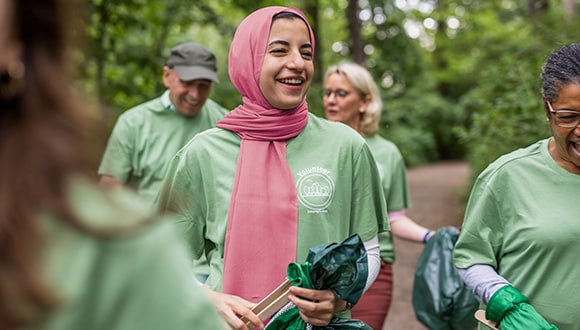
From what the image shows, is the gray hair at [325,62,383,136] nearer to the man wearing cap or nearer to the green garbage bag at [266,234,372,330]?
the man wearing cap

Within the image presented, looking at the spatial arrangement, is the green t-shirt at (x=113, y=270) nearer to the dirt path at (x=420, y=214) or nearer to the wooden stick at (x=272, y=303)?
the wooden stick at (x=272, y=303)

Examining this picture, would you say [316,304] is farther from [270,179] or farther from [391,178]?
→ [391,178]

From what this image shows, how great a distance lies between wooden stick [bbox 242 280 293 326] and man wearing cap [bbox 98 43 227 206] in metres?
2.96

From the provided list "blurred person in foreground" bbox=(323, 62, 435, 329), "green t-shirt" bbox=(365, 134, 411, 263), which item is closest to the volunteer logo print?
"blurred person in foreground" bbox=(323, 62, 435, 329)

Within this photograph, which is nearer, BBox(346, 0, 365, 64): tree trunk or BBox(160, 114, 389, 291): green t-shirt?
BBox(160, 114, 389, 291): green t-shirt

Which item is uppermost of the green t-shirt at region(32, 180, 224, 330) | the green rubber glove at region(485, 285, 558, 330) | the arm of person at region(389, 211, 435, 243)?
the green t-shirt at region(32, 180, 224, 330)

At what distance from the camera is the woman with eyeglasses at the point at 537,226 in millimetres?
2820

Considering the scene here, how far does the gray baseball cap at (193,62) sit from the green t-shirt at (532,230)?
10.1ft

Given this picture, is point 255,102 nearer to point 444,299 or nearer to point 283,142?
point 283,142

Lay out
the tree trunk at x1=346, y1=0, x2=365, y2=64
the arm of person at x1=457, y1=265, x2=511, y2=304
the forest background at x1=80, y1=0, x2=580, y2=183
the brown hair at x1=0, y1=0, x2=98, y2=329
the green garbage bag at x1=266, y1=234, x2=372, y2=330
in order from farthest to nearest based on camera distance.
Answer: the tree trunk at x1=346, y1=0, x2=365, y2=64 → the forest background at x1=80, y1=0, x2=580, y2=183 → the arm of person at x1=457, y1=265, x2=511, y2=304 → the green garbage bag at x1=266, y1=234, x2=372, y2=330 → the brown hair at x1=0, y1=0, x2=98, y2=329

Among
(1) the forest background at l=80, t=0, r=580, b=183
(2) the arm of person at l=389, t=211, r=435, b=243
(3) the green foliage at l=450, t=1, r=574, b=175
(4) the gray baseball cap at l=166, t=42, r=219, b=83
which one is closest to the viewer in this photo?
(2) the arm of person at l=389, t=211, r=435, b=243

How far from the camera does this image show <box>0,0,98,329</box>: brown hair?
970mm

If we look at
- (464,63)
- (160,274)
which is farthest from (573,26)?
(464,63)

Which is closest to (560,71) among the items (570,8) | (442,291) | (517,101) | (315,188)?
(315,188)
